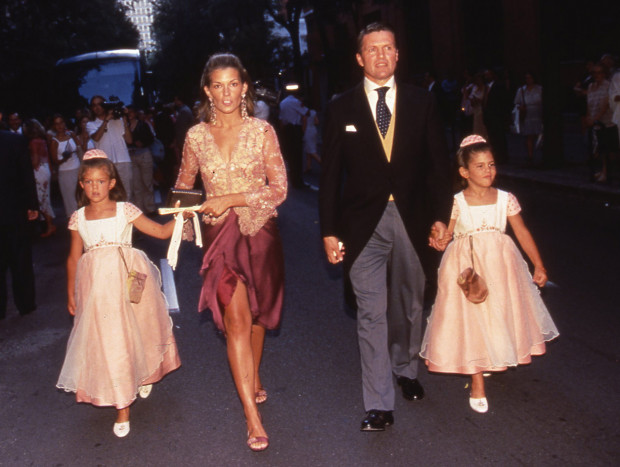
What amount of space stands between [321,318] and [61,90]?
18.8 metres

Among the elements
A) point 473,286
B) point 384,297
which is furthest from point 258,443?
point 473,286

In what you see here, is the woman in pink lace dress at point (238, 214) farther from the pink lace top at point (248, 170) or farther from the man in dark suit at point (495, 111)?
the man in dark suit at point (495, 111)

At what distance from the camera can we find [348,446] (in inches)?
176

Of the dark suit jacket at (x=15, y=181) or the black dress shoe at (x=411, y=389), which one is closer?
the black dress shoe at (x=411, y=389)

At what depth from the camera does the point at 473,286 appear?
15.4 ft

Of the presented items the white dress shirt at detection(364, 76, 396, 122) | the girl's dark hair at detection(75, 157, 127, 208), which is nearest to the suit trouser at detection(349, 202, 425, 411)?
the white dress shirt at detection(364, 76, 396, 122)

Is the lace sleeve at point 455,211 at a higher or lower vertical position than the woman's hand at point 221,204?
lower

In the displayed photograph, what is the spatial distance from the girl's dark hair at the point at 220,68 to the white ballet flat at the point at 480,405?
205 centimetres

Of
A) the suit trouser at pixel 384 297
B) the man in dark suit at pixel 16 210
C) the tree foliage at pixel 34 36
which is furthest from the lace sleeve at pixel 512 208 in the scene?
the tree foliage at pixel 34 36

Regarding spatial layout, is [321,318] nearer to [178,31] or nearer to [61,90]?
[61,90]

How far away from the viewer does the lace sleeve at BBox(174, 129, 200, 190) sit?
4.76 meters

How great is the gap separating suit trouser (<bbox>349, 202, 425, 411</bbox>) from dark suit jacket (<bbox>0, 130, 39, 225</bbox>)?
171 inches

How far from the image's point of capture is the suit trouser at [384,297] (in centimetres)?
463

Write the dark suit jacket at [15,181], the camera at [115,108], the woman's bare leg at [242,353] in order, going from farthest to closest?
the camera at [115,108] → the dark suit jacket at [15,181] → the woman's bare leg at [242,353]
